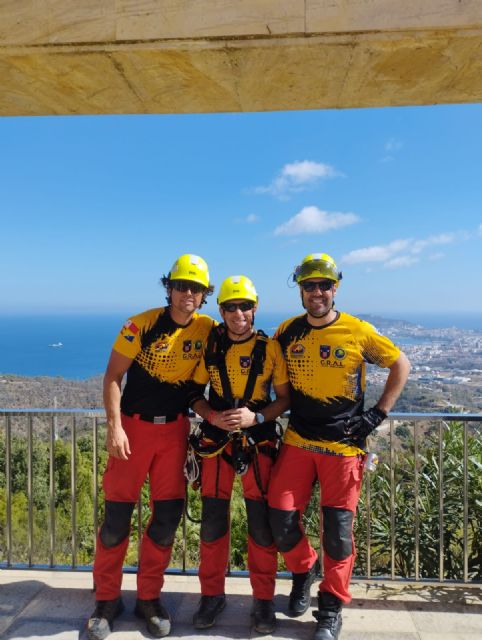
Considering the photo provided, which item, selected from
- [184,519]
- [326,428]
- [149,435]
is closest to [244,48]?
[326,428]

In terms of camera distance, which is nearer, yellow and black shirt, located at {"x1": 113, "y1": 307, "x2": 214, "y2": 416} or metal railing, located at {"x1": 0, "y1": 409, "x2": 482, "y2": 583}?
yellow and black shirt, located at {"x1": 113, "y1": 307, "x2": 214, "y2": 416}

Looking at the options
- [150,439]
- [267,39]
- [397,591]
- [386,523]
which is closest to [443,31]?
[267,39]

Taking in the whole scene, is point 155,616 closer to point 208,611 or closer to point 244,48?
point 208,611

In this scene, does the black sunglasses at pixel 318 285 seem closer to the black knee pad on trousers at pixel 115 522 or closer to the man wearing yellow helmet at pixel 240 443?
the man wearing yellow helmet at pixel 240 443

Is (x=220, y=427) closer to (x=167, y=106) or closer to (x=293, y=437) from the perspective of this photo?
(x=293, y=437)

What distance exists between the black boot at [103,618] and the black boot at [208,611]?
1.71 feet

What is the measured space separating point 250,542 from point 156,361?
135 centimetres

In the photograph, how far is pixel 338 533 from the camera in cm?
304

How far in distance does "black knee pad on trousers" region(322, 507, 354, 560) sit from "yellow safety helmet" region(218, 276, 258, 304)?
1.46 metres

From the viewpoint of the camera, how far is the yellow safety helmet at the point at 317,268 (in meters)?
3.17

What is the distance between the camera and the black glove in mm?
3145

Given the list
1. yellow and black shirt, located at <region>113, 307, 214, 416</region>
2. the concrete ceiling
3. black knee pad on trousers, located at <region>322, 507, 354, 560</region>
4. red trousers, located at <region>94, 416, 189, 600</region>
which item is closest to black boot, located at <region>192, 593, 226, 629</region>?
red trousers, located at <region>94, 416, 189, 600</region>

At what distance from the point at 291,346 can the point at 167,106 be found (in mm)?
1842

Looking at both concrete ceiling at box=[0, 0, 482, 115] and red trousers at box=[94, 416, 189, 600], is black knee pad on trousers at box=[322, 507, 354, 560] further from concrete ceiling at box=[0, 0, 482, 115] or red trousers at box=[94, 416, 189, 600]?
concrete ceiling at box=[0, 0, 482, 115]
